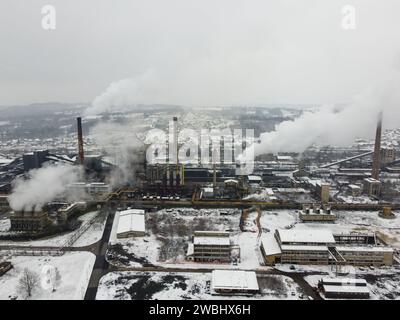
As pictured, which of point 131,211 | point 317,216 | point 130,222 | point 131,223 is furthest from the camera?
point 131,211

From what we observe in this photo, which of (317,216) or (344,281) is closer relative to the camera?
(344,281)

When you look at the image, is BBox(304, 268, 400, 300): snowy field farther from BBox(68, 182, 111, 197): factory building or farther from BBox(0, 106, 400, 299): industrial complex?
BBox(68, 182, 111, 197): factory building

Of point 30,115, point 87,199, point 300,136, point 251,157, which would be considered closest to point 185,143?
point 251,157

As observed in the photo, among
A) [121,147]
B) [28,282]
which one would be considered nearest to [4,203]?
[121,147]

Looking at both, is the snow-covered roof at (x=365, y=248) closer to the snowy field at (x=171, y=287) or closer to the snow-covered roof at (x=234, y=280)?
the snowy field at (x=171, y=287)

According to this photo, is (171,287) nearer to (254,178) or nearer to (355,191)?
(254,178)

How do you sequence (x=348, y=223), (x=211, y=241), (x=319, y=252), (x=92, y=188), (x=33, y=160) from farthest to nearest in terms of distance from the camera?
1. (x=33, y=160)
2. (x=92, y=188)
3. (x=348, y=223)
4. (x=211, y=241)
5. (x=319, y=252)

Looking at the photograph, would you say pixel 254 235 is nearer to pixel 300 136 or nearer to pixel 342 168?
pixel 300 136
